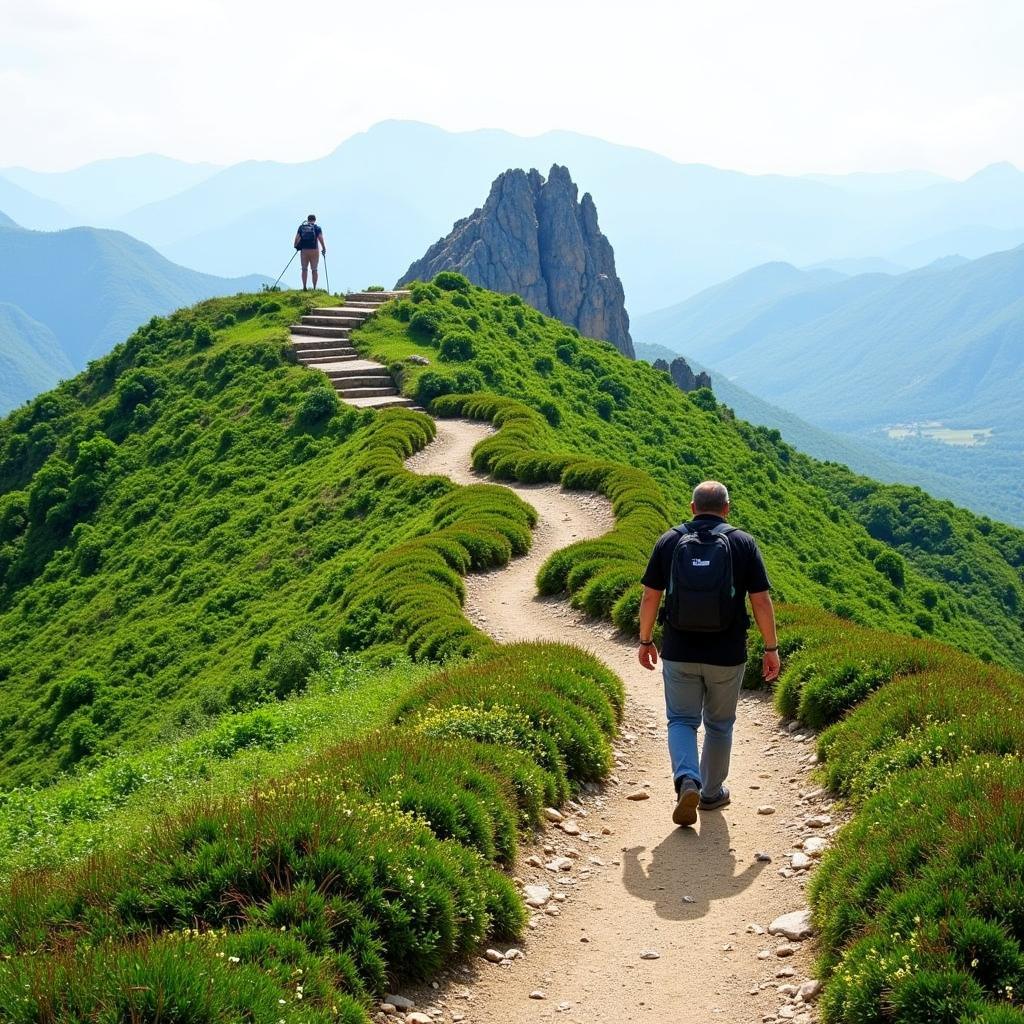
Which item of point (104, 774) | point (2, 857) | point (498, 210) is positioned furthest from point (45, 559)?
point (498, 210)

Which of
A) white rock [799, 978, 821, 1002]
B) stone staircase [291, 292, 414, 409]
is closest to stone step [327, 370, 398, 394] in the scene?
stone staircase [291, 292, 414, 409]

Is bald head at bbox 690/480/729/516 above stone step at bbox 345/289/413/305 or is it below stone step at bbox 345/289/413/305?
below

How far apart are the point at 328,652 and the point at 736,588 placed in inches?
545

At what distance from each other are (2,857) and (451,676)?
5.43m

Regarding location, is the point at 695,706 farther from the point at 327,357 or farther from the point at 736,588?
the point at 327,357

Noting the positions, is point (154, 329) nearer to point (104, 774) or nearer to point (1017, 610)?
point (104, 774)

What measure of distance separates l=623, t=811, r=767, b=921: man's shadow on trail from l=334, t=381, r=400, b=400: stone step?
40.7 metres

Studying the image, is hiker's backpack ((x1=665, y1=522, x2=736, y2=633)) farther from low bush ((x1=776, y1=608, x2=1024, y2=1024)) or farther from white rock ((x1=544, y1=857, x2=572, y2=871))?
white rock ((x1=544, y1=857, x2=572, y2=871))

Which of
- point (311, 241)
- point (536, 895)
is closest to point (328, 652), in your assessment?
point (536, 895)

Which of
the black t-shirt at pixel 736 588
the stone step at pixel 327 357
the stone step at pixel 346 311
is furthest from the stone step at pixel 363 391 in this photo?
the black t-shirt at pixel 736 588

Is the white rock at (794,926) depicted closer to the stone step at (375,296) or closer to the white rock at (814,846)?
the white rock at (814,846)

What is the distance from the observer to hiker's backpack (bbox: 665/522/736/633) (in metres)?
9.41

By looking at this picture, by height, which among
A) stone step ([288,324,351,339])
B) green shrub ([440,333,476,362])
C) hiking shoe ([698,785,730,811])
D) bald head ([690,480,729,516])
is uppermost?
stone step ([288,324,351,339])

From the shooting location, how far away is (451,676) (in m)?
13.1
